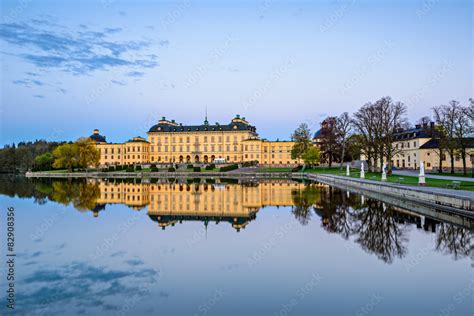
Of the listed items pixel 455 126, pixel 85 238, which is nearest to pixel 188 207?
pixel 85 238

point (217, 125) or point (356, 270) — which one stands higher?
point (217, 125)

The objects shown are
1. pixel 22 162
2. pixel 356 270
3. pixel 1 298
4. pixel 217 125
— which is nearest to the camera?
pixel 1 298

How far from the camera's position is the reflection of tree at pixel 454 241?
11.0m

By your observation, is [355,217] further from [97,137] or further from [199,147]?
[97,137]

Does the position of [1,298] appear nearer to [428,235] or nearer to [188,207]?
[428,235]

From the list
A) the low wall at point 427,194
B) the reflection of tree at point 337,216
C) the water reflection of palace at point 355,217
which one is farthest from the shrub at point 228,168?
the reflection of tree at point 337,216

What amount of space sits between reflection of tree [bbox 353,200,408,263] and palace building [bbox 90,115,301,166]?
6885cm

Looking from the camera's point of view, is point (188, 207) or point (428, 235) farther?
point (188, 207)

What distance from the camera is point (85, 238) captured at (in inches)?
545

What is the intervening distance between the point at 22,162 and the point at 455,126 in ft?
318

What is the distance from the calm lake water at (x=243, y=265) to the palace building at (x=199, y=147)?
70.4 metres

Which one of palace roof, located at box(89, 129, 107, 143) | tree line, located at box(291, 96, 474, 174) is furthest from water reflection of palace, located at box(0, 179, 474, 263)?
palace roof, located at box(89, 129, 107, 143)

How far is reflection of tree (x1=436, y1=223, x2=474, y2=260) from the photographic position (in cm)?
1097

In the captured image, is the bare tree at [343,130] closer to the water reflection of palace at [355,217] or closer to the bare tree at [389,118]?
the bare tree at [389,118]
